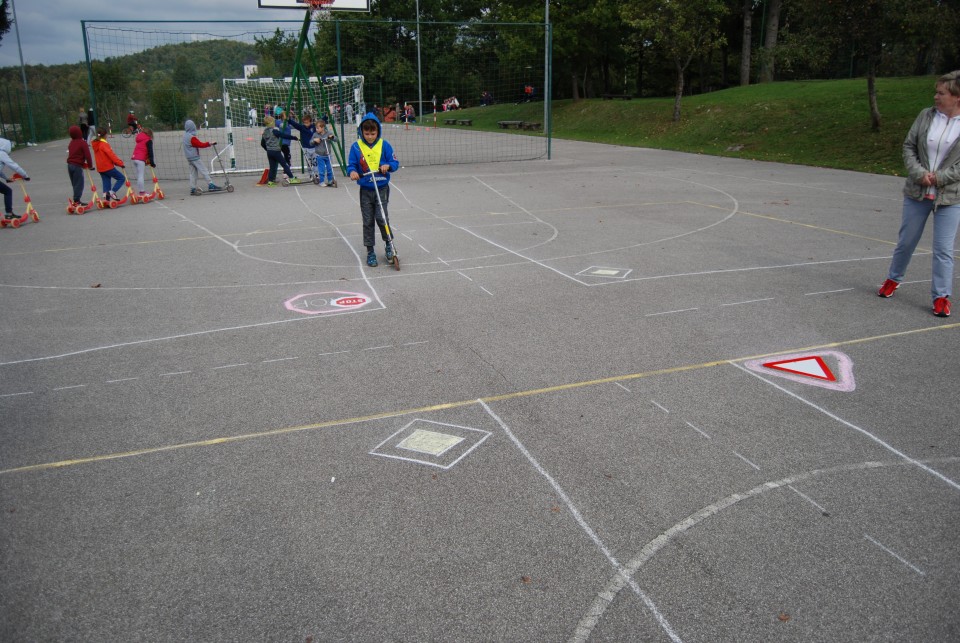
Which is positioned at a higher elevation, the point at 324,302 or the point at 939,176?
the point at 939,176

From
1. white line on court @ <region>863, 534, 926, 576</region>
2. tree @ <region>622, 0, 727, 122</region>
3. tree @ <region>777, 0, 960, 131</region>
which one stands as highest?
tree @ <region>622, 0, 727, 122</region>

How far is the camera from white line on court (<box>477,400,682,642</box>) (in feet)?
9.65

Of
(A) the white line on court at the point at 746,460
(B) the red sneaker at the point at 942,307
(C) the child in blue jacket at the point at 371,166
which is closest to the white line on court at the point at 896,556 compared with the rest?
(A) the white line on court at the point at 746,460

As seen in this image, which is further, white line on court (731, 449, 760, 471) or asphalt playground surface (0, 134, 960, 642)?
white line on court (731, 449, 760, 471)

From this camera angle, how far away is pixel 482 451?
4383 millimetres

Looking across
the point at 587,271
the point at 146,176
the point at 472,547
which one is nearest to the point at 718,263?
the point at 587,271

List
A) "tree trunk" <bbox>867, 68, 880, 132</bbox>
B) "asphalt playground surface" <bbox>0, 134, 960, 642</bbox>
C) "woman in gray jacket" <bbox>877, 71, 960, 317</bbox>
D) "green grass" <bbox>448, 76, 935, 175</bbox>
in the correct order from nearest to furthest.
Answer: "asphalt playground surface" <bbox>0, 134, 960, 642</bbox>
"woman in gray jacket" <bbox>877, 71, 960, 317</bbox>
"tree trunk" <bbox>867, 68, 880, 132</bbox>
"green grass" <bbox>448, 76, 935, 175</bbox>

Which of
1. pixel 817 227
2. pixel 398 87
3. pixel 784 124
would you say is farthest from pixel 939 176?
pixel 398 87

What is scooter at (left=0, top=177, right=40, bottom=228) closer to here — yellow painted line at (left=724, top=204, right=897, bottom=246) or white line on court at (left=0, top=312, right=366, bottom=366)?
white line on court at (left=0, top=312, right=366, bottom=366)

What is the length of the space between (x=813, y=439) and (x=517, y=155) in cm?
2224

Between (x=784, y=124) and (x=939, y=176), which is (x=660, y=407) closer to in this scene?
(x=939, y=176)

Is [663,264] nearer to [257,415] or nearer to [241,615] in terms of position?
[257,415]

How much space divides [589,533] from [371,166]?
6.58 metres

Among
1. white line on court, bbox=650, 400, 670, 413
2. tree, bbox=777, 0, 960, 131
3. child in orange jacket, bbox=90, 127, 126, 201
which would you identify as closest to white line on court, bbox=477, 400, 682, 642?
white line on court, bbox=650, 400, 670, 413
